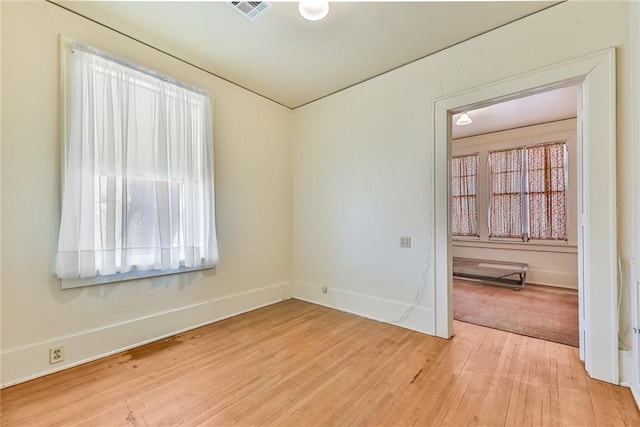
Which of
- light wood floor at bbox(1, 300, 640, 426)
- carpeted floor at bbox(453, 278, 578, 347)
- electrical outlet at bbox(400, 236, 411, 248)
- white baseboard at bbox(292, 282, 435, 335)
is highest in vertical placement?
electrical outlet at bbox(400, 236, 411, 248)

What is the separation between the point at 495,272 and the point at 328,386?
4.23 meters

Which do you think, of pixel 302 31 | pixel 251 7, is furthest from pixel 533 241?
pixel 251 7

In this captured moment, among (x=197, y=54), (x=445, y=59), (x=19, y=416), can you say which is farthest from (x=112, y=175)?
(x=445, y=59)

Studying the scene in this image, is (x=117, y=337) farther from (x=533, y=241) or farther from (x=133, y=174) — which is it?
(x=533, y=241)

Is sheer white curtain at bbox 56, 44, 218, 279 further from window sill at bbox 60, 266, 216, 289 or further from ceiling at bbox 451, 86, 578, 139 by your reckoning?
ceiling at bbox 451, 86, 578, 139

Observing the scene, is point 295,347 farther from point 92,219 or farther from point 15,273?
point 15,273

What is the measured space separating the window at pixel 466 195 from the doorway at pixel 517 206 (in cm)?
2

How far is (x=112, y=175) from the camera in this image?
2.43 m

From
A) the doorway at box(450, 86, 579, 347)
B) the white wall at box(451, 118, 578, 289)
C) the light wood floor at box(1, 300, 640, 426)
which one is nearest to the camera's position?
the light wood floor at box(1, 300, 640, 426)

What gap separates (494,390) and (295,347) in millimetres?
1590

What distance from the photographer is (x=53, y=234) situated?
221 cm

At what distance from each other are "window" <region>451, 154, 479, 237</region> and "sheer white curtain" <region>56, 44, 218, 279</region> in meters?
5.15

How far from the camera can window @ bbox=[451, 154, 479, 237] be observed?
5.85m

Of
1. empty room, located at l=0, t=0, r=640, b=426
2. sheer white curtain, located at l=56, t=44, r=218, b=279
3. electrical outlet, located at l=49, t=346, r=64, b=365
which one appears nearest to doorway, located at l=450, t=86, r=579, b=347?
empty room, located at l=0, t=0, r=640, b=426
